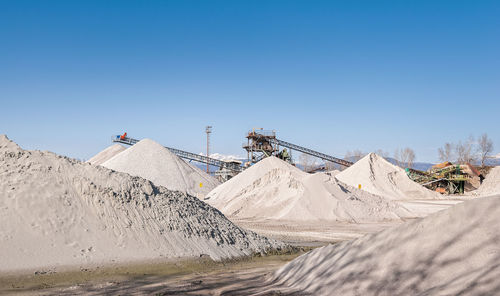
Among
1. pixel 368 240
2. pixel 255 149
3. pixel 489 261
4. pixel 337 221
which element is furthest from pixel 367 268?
pixel 255 149

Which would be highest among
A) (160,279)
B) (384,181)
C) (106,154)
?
(106,154)

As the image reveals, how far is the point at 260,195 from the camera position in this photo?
25375 millimetres

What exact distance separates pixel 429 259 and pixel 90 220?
7.76 metres

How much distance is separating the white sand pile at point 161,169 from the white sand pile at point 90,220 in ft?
77.5

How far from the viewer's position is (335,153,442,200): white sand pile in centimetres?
3438

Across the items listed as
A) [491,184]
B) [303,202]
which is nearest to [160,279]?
[303,202]

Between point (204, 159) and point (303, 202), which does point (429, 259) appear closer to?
point (303, 202)

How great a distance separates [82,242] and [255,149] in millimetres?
36735

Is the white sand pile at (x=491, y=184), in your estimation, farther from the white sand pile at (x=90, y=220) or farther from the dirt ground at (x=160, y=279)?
the dirt ground at (x=160, y=279)

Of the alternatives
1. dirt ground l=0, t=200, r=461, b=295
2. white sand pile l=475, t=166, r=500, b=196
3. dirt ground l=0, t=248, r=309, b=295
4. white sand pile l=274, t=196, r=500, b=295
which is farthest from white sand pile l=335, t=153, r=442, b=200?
white sand pile l=274, t=196, r=500, b=295

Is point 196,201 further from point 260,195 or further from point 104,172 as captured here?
point 260,195

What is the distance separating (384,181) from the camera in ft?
116

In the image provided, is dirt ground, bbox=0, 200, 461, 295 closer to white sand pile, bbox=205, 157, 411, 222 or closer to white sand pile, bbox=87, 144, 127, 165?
white sand pile, bbox=205, 157, 411, 222

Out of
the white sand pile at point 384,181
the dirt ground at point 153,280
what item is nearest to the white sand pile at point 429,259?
the dirt ground at point 153,280
